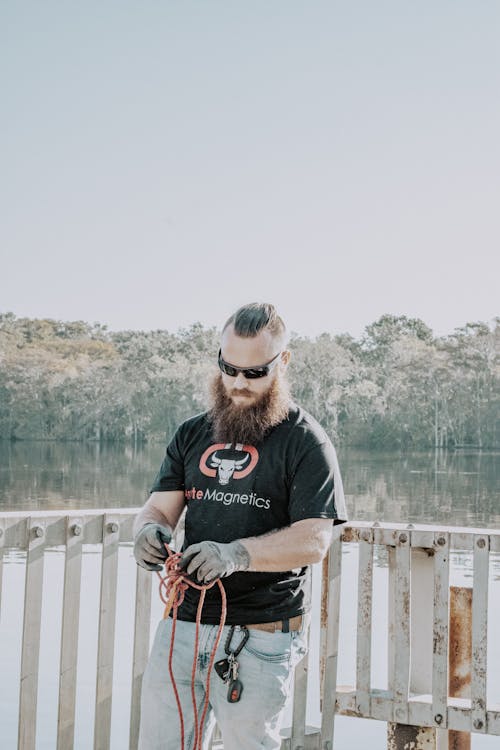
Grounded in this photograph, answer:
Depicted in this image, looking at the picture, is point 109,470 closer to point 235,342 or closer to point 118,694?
point 118,694

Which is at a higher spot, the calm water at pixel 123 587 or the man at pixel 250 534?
the man at pixel 250 534

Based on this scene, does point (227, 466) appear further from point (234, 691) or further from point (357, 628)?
point (357, 628)

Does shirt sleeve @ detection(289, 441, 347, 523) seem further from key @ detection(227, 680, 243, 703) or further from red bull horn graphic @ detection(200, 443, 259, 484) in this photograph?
key @ detection(227, 680, 243, 703)

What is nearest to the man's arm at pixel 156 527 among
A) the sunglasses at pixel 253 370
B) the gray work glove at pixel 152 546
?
the gray work glove at pixel 152 546

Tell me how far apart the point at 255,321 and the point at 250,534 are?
50cm

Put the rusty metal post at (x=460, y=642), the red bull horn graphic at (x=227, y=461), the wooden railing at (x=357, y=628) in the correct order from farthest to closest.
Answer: the rusty metal post at (x=460, y=642) → the wooden railing at (x=357, y=628) → the red bull horn graphic at (x=227, y=461)

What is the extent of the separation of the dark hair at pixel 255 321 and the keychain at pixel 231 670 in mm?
706

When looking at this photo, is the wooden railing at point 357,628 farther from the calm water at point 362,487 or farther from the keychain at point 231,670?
the calm water at point 362,487

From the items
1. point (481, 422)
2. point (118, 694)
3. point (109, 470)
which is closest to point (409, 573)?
point (118, 694)

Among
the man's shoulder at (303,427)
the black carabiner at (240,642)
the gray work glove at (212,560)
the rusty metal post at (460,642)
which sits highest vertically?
the man's shoulder at (303,427)

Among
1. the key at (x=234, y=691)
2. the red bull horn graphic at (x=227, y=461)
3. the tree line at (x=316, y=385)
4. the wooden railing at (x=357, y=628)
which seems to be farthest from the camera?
the tree line at (x=316, y=385)

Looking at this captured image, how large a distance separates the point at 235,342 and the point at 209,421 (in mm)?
235

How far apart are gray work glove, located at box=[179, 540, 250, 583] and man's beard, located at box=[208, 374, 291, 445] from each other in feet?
1.03

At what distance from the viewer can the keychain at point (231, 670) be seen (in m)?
2.19
